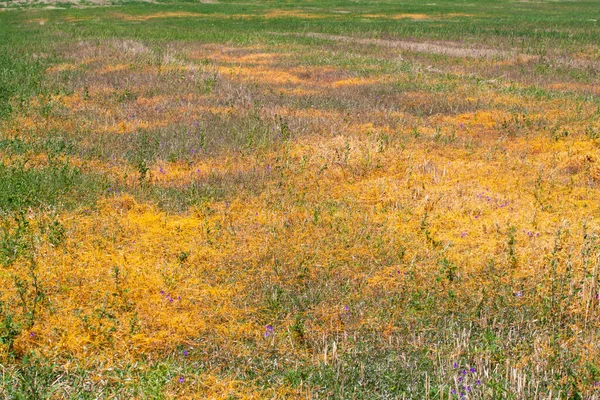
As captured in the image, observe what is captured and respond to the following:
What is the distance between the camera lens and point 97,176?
9.18 metres

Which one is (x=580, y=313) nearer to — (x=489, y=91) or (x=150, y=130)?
(x=150, y=130)

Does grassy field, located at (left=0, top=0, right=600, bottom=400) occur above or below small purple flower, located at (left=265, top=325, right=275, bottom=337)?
above

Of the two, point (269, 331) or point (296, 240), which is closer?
point (269, 331)

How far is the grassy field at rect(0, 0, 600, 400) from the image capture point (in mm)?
4781

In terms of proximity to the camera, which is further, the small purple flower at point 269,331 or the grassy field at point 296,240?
the small purple flower at point 269,331

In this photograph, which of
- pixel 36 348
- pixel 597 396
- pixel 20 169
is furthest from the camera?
pixel 20 169

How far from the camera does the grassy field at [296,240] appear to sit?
188 inches

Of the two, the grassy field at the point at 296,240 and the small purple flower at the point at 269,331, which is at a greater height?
the grassy field at the point at 296,240

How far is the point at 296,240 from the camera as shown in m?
7.22

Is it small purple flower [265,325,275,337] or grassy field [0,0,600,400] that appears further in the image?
small purple flower [265,325,275,337]

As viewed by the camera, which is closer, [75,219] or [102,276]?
[102,276]

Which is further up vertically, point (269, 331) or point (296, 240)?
point (296, 240)

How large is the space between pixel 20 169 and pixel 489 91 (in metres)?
11.9

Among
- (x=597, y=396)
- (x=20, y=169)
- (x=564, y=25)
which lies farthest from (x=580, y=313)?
(x=564, y=25)
